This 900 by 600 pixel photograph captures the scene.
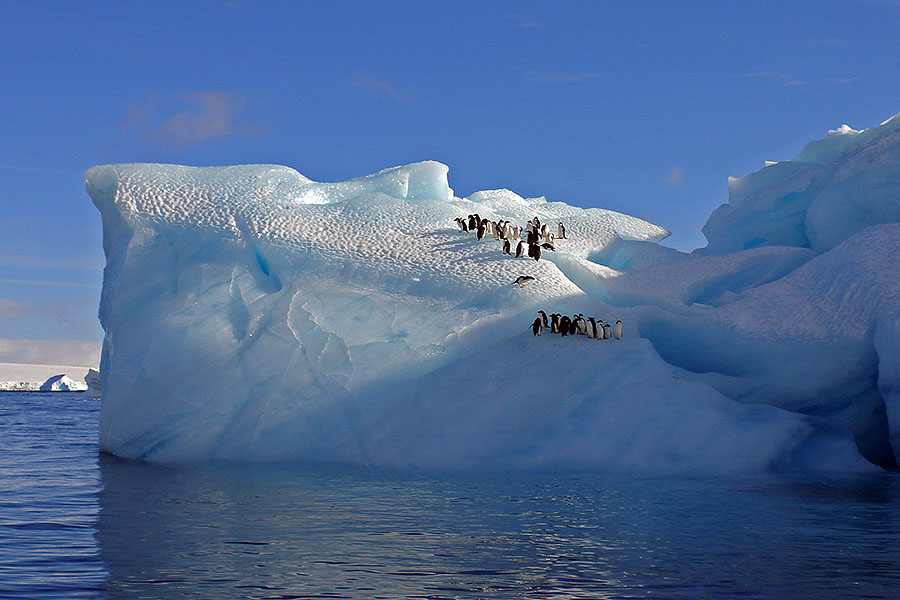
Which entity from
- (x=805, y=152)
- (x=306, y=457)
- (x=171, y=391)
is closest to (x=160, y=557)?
(x=306, y=457)

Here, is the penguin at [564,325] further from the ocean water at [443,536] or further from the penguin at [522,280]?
the ocean water at [443,536]

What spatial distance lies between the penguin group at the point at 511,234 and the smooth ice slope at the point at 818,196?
5.85m

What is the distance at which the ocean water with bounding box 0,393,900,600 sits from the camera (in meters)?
6.13

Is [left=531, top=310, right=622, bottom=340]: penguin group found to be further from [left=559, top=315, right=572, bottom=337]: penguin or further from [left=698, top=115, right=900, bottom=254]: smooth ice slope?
[left=698, top=115, right=900, bottom=254]: smooth ice slope

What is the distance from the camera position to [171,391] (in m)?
15.2

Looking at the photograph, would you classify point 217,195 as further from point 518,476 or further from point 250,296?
point 518,476

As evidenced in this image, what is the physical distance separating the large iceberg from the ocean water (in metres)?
1.23

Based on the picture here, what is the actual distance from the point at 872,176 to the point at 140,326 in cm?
1405

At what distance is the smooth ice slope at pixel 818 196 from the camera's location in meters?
18.6

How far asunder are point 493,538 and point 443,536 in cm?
42

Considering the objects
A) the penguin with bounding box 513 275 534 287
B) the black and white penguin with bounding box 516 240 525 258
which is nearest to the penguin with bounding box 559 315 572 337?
the penguin with bounding box 513 275 534 287

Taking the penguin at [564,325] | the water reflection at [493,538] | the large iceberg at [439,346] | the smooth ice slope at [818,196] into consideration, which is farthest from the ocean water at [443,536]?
the smooth ice slope at [818,196]

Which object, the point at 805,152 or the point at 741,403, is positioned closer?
the point at 741,403

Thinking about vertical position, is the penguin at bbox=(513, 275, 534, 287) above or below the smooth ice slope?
below
